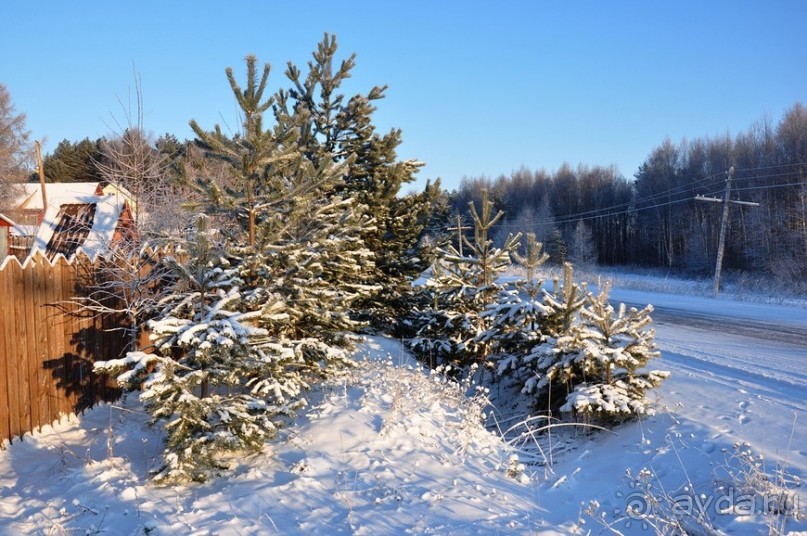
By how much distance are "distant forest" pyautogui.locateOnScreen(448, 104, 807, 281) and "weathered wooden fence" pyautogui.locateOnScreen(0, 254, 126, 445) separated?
23.0 m

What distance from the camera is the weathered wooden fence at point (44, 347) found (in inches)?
204

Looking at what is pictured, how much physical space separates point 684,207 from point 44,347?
52044 mm

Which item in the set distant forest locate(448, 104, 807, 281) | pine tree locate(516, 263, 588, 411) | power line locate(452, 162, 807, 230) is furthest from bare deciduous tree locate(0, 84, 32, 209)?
power line locate(452, 162, 807, 230)

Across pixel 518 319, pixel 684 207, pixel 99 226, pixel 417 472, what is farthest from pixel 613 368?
pixel 684 207

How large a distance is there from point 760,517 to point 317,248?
541cm

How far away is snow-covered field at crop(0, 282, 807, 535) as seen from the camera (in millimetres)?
3898

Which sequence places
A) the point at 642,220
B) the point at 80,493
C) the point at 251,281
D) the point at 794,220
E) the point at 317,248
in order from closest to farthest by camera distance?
the point at 80,493 < the point at 251,281 < the point at 317,248 < the point at 794,220 < the point at 642,220

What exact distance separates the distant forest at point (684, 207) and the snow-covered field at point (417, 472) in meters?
22.3

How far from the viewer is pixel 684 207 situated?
47.5 meters

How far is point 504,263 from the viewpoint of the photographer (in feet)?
32.4

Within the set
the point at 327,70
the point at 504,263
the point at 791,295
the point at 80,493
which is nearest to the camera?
the point at 80,493

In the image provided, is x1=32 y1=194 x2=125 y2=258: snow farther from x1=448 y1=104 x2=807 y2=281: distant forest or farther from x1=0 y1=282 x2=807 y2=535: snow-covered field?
x1=448 y1=104 x2=807 y2=281: distant forest

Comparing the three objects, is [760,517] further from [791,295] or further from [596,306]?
[791,295]

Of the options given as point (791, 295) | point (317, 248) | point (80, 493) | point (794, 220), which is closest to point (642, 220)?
point (794, 220)
